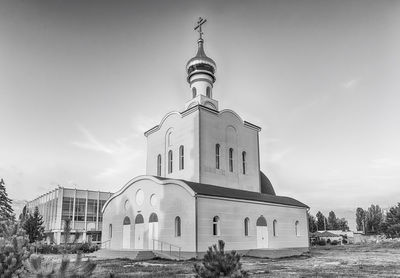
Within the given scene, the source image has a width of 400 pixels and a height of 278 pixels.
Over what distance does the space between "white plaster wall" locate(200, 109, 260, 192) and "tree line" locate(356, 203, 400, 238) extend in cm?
4760

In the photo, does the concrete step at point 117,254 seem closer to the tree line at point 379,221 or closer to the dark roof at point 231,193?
the dark roof at point 231,193

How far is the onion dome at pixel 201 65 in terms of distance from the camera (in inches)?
1236

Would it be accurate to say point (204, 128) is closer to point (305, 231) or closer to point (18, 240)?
point (305, 231)

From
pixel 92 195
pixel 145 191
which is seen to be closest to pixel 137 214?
pixel 145 191

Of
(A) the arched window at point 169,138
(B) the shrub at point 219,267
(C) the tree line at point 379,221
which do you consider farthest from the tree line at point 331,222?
(B) the shrub at point 219,267

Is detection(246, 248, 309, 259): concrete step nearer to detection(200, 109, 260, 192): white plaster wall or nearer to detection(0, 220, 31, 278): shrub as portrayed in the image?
detection(200, 109, 260, 192): white plaster wall

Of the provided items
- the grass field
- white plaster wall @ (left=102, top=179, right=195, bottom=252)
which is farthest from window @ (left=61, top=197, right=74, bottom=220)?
the grass field

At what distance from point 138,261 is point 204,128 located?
10874 mm

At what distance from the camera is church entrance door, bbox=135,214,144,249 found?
24752mm

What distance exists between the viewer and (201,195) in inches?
870

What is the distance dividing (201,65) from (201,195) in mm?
13484

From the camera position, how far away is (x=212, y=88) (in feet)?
105

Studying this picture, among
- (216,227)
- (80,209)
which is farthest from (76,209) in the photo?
(216,227)

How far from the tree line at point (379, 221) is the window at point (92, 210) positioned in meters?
54.0
